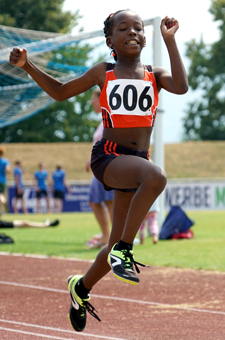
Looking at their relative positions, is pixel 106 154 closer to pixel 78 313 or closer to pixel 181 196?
pixel 78 313

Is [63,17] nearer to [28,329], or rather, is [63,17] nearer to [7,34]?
[7,34]

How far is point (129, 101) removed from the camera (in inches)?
141

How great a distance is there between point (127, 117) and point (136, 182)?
1.52 ft

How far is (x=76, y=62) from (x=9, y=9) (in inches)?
1307

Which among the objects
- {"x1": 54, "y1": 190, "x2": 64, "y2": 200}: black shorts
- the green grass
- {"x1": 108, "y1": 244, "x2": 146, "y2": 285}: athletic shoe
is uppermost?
{"x1": 108, "y1": 244, "x2": 146, "y2": 285}: athletic shoe

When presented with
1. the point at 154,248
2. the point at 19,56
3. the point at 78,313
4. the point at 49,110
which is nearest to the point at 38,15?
the point at 49,110

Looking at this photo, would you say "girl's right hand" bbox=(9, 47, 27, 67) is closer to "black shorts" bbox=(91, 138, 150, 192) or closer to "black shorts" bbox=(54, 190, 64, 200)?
"black shorts" bbox=(91, 138, 150, 192)

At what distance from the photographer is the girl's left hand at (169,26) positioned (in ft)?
11.6

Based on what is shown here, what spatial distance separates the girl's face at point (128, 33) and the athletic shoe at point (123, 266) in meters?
1.29

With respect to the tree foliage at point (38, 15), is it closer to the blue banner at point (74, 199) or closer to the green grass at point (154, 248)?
the blue banner at point (74, 199)

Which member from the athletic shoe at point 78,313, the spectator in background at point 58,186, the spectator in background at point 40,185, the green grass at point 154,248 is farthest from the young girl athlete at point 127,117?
the spectator in background at point 40,185

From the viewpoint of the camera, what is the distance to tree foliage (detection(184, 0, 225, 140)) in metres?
53.0

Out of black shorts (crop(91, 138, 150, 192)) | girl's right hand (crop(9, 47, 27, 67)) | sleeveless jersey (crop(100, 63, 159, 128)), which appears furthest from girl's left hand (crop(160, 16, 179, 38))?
girl's right hand (crop(9, 47, 27, 67))

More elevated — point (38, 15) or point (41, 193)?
point (38, 15)
